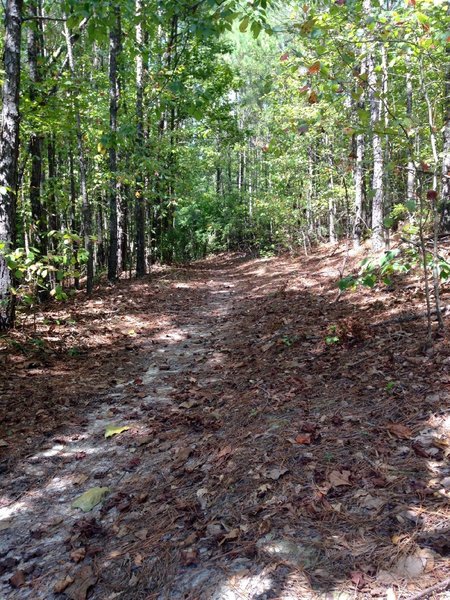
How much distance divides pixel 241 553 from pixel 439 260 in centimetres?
314

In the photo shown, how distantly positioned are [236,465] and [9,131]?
620 centimetres

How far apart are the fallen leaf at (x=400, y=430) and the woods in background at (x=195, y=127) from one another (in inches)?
72.4

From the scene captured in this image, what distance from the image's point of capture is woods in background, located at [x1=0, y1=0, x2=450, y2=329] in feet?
13.1

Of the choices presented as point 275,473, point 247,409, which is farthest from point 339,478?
point 247,409

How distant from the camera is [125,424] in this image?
14.8 ft

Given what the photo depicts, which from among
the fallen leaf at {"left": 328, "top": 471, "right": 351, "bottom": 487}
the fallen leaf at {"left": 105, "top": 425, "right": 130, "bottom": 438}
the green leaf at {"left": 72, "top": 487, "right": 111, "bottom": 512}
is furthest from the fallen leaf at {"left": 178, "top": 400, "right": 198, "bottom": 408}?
the fallen leaf at {"left": 328, "top": 471, "right": 351, "bottom": 487}

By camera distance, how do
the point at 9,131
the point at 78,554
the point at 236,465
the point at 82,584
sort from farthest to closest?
the point at 9,131, the point at 236,465, the point at 78,554, the point at 82,584

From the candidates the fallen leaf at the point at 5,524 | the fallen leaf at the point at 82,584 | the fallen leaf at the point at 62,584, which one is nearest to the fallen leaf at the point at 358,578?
the fallen leaf at the point at 82,584

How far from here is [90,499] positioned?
3.25 m

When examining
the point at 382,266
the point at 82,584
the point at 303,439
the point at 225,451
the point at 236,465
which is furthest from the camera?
the point at 382,266

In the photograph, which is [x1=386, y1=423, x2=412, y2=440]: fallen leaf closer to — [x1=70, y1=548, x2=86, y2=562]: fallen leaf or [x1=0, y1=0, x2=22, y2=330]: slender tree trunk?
[x1=70, y1=548, x2=86, y2=562]: fallen leaf

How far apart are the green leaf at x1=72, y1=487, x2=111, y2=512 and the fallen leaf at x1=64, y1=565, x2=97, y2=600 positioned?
2.13 ft

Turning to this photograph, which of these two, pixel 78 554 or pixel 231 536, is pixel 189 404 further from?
pixel 231 536

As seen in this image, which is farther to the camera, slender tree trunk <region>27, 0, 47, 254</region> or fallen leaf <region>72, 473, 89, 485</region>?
slender tree trunk <region>27, 0, 47, 254</region>
